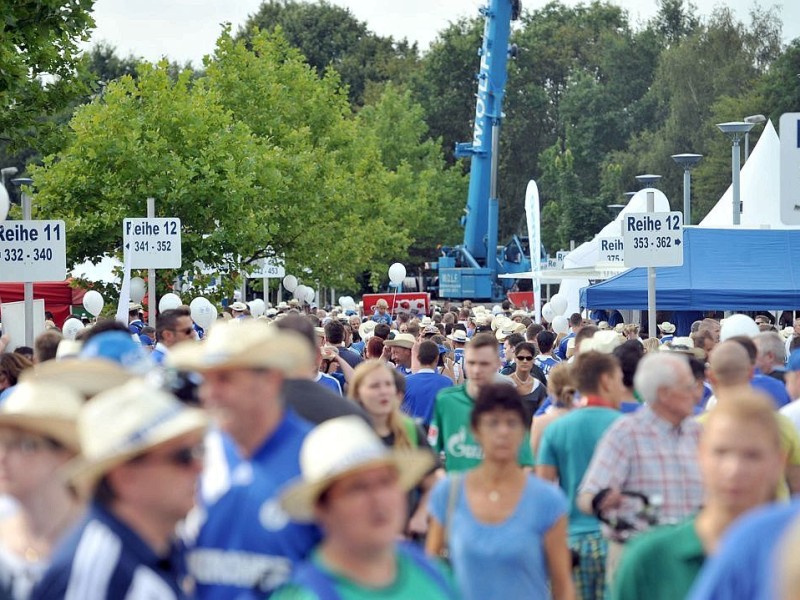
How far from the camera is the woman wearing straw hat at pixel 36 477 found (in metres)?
4.20

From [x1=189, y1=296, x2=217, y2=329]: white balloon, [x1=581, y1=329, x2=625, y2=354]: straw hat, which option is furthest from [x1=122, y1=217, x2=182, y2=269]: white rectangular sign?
[x1=581, y1=329, x2=625, y2=354]: straw hat

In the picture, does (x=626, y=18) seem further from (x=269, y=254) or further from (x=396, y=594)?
(x=396, y=594)

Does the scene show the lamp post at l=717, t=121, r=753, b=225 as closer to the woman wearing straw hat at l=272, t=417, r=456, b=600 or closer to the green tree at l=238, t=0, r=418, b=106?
the woman wearing straw hat at l=272, t=417, r=456, b=600

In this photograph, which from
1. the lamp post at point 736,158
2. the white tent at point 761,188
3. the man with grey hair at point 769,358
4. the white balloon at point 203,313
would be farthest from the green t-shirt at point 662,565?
the white tent at point 761,188

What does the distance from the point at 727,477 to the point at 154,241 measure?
15.4m

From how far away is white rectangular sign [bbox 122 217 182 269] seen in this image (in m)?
19.0

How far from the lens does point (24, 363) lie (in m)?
9.77

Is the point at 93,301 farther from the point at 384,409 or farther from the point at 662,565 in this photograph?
the point at 662,565

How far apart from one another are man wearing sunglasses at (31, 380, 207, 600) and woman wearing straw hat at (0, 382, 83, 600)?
0.31 meters

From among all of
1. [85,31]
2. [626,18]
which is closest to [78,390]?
[85,31]

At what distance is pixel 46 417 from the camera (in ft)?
14.1

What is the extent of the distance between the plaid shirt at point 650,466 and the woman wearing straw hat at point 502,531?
1.73 ft

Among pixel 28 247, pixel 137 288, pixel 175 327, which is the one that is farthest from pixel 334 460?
pixel 137 288

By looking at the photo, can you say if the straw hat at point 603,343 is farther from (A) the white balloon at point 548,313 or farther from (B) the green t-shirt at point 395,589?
(A) the white balloon at point 548,313
